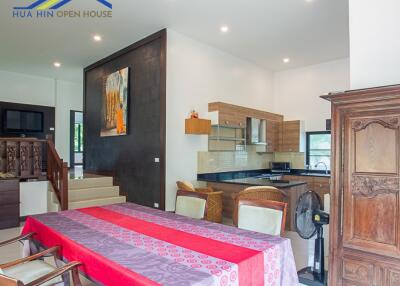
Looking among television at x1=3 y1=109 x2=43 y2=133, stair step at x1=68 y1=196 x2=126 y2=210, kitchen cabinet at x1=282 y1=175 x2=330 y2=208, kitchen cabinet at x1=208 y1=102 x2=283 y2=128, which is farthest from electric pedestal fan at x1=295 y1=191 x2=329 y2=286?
television at x1=3 y1=109 x2=43 y2=133

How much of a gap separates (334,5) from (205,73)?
8.44 ft

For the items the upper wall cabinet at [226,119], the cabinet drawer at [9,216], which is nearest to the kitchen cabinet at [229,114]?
the upper wall cabinet at [226,119]

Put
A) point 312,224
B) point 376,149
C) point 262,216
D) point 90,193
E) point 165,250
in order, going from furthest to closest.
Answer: point 90,193 < point 312,224 < point 262,216 < point 376,149 < point 165,250

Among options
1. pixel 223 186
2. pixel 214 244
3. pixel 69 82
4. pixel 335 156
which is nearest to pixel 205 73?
pixel 223 186

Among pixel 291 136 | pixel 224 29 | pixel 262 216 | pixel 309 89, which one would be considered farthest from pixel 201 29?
pixel 262 216

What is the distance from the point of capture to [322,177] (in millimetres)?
6207

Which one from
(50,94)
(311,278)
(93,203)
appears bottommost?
(311,278)

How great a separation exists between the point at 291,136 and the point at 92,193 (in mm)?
5002

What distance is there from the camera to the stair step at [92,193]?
5.44 meters

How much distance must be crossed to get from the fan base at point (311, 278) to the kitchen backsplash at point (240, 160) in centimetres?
304

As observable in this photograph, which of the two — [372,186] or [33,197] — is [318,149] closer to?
[372,186]

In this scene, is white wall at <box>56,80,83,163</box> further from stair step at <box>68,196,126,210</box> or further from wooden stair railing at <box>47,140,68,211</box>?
stair step at <box>68,196,126,210</box>

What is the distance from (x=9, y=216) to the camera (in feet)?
16.3

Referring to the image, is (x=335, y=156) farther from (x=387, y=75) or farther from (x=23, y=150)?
(x=23, y=150)
